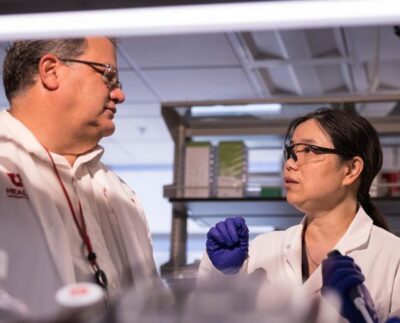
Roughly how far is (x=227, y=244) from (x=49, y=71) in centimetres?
69

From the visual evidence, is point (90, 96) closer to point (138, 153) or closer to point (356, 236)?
point (356, 236)

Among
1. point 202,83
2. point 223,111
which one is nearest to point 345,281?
point 223,111

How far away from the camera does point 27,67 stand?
1.54 metres

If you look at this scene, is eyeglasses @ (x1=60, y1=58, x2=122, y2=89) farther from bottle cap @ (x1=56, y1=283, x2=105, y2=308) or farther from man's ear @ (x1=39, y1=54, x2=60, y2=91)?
bottle cap @ (x1=56, y1=283, x2=105, y2=308)

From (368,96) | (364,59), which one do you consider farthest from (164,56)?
(368,96)

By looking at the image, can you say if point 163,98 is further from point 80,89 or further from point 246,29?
point 246,29

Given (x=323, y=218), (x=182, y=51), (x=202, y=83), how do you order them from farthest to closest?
(x=202, y=83) → (x=182, y=51) → (x=323, y=218)

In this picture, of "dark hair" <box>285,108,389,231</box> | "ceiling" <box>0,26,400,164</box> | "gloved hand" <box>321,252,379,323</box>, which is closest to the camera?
"gloved hand" <box>321,252,379,323</box>

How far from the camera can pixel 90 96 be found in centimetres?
153

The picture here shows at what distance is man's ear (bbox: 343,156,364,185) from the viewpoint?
185cm

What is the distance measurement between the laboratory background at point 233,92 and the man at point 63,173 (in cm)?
11

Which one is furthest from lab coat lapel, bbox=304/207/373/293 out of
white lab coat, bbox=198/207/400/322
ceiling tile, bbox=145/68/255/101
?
ceiling tile, bbox=145/68/255/101

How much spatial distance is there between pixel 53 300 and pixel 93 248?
2.83 ft

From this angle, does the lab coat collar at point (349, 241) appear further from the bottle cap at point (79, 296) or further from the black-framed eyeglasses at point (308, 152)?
the bottle cap at point (79, 296)
